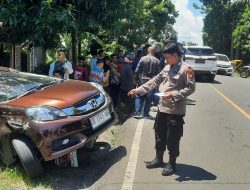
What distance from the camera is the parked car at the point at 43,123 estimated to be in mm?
5449

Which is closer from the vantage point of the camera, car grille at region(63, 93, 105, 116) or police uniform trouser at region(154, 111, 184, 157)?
car grille at region(63, 93, 105, 116)

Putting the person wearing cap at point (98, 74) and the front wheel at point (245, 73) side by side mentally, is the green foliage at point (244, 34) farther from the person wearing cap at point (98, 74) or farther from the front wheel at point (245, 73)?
the person wearing cap at point (98, 74)

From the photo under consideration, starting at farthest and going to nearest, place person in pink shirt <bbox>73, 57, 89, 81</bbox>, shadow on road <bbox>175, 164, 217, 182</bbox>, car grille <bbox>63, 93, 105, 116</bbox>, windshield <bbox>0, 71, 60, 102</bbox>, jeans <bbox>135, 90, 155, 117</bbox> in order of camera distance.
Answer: jeans <bbox>135, 90, 155, 117</bbox> → person in pink shirt <bbox>73, 57, 89, 81</bbox> → windshield <bbox>0, 71, 60, 102</bbox> → shadow on road <bbox>175, 164, 217, 182</bbox> → car grille <bbox>63, 93, 105, 116</bbox>

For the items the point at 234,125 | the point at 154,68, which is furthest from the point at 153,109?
the point at 234,125

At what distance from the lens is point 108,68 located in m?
10.4

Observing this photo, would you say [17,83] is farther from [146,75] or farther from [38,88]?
[146,75]

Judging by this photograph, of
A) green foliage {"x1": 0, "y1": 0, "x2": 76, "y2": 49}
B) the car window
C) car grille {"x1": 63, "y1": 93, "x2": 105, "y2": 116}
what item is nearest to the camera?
car grille {"x1": 63, "y1": 93, "x2": 105, "y2": 116}

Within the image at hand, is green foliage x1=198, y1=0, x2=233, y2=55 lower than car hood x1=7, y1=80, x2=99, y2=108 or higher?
higher

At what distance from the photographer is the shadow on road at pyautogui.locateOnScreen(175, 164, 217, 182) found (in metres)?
5.77

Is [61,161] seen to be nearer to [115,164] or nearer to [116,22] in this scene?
[115,164]

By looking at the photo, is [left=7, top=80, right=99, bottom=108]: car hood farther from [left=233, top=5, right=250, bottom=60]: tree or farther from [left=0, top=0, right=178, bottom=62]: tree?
[left=233, top=5, right=250, bottom=60]: tree

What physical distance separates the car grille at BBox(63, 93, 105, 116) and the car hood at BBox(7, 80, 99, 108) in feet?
0.18

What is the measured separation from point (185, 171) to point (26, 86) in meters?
2.54

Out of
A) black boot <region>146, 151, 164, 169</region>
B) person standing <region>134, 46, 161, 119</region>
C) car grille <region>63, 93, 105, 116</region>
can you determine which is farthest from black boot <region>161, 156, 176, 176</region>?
person standing <region>134, 46, 161, 119</region>
